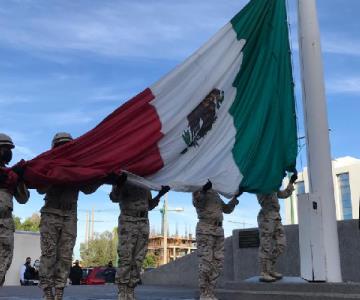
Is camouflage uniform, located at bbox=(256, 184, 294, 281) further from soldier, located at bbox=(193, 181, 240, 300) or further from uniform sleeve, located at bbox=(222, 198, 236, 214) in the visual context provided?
soldier, located at bbox=(193, 181, 240, 300)

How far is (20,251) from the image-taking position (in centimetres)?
2108

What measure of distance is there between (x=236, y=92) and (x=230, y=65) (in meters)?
0.38

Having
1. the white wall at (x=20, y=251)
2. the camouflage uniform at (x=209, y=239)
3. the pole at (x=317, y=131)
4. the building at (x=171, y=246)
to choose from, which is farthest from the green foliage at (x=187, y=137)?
the building at (x=171, y=246)

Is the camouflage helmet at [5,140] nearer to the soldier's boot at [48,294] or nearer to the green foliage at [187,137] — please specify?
the soldier's boot at [48,294]

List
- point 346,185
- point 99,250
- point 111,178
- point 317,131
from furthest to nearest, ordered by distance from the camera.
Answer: point 346,185 < point 99,250 < point 317,131 < point 111,178

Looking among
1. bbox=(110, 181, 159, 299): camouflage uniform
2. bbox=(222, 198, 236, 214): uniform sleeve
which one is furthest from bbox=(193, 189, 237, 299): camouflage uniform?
bbox=(110, 181, 159, 299): camouflage uniform

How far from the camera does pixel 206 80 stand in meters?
6.86

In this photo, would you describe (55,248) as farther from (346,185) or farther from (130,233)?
(346,185)

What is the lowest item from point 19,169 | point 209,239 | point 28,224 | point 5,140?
point 209,239

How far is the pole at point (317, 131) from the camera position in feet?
22.1

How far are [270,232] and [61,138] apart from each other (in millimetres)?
3317

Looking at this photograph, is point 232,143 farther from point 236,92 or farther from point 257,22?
point 257,22

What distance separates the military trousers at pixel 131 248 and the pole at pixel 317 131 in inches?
94.0

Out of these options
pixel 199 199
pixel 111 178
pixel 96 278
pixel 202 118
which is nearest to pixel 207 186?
pixel 199 199
